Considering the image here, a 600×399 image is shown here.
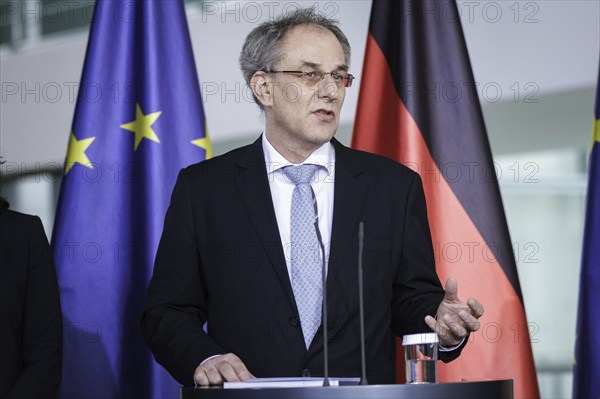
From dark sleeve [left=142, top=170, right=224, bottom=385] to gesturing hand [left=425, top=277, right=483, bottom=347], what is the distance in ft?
1.80

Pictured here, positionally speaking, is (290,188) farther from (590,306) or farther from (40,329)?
(590,306)

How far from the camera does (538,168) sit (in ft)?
14.3

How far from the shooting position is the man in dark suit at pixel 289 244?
2.24 metres

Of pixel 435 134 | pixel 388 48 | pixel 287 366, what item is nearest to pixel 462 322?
pixel 287 366

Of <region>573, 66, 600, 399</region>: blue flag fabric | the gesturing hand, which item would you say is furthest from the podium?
<region>573, 66, 600, 399</region>: blue flag fabric

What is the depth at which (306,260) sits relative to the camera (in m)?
2.30

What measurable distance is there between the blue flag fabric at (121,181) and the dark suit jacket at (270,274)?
0.69 meters

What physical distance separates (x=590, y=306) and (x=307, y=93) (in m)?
1.27

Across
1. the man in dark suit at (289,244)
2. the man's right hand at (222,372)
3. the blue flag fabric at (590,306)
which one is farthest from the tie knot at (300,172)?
the blue flag fabric at (590,306)

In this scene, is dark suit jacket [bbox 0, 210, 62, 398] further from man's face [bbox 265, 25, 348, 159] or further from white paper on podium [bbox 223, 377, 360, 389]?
white paper on podium [bbox 223, 377, 360, 389]

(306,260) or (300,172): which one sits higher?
(300,172)

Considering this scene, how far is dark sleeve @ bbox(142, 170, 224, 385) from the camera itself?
211cm

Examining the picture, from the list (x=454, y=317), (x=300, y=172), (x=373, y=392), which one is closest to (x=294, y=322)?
(x=300, y=172)

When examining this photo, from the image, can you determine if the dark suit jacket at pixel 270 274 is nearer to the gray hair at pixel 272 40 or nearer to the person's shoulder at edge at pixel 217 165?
the person's shoulder at edge at pixel 217 165
